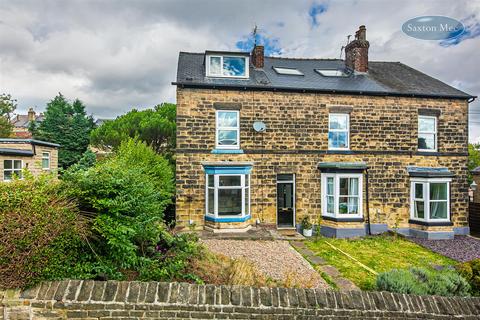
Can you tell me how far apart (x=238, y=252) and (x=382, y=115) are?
10.3 metres

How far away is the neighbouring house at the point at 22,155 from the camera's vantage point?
16.5 meters

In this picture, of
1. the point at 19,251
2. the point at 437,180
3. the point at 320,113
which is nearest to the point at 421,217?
the point at 437,180

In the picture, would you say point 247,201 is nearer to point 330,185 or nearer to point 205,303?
point 330,185

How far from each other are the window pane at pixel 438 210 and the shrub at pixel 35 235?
1510 centimetres

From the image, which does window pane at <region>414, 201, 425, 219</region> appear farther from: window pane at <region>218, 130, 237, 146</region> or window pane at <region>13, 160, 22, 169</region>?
window pane at <region>13, 160, 22, 169</region>

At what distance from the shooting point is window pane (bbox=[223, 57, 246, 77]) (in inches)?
517

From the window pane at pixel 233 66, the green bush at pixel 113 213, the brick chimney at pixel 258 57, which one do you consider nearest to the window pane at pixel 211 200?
the window pane at pixel 233 66

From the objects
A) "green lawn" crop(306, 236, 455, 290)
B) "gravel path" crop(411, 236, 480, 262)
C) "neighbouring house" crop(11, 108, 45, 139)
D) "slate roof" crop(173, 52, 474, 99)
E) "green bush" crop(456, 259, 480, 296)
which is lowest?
"gravel path" crop(411, 236, 480, 262)

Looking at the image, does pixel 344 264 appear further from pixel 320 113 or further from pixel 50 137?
pixel 50 137

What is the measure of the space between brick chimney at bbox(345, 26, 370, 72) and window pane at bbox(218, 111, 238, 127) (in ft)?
26.8

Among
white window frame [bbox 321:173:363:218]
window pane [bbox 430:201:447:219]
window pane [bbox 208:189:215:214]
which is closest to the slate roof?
white window frame [bbox 321:173:363:218]

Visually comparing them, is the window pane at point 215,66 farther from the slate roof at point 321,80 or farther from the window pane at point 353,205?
the window pane at point 353,205

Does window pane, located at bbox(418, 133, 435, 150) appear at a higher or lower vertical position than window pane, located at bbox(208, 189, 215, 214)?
higher

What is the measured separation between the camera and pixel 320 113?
13.1 metres
